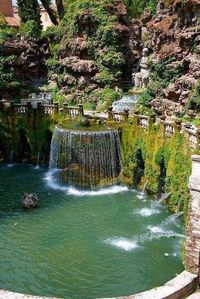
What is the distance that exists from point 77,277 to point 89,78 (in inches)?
921

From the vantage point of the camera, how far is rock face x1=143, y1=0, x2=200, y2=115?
26594 mm

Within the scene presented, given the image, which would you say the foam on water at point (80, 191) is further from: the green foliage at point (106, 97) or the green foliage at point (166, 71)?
the green foliage at point (166, 71)

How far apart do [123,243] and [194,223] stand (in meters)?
4.90

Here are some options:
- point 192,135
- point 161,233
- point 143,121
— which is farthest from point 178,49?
point 161,233

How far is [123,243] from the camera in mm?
14547

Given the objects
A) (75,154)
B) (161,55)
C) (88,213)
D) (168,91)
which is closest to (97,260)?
(88,213)

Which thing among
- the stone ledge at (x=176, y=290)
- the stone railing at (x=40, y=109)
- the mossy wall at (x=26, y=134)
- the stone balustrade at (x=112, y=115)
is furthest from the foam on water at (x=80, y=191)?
the stone ledge at (x=176, y=290)

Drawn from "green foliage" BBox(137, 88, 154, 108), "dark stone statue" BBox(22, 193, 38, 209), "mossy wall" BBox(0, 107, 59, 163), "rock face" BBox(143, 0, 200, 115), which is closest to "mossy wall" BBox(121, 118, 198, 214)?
"dark stone statue" BBox(22, 193, 38, 209)

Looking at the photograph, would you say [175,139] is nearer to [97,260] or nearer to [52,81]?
[97,260]

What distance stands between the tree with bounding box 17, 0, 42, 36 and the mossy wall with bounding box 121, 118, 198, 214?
21665 millimetres

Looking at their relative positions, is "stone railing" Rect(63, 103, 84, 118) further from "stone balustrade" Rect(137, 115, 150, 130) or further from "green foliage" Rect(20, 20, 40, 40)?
"green foliage" Rect(20, 20, 40, 40)

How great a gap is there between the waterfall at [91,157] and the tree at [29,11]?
20646mm

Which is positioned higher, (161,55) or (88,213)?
(161,55)

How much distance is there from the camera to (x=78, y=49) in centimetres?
3412
